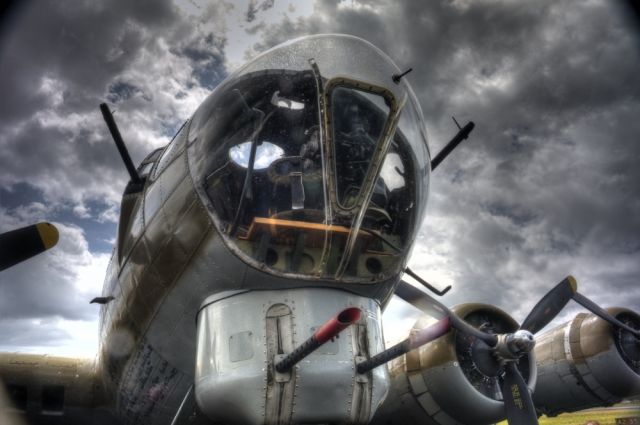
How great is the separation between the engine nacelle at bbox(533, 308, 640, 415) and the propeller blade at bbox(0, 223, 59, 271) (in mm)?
8440

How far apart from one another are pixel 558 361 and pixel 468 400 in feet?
10.4

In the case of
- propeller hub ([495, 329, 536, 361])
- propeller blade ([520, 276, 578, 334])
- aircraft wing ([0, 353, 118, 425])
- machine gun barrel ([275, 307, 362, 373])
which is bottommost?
machine gun barrel ([275, 307, 362, 373])

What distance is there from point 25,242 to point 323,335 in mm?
3324

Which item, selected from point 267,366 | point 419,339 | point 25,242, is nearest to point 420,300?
point 419,339

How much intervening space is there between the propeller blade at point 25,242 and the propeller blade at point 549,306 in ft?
19.8

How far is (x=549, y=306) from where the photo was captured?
661 centimetres

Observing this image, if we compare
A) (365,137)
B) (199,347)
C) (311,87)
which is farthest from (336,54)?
(199,347)

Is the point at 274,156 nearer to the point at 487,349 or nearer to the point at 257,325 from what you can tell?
the point at 257,325

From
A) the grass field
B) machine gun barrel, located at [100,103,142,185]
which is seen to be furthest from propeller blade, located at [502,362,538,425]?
the grass field

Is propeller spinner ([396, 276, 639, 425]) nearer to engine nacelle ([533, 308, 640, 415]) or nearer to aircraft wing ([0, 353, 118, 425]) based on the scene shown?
engine nacelle ([533, 308, 640, 415])

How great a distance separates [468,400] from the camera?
21.0 ft

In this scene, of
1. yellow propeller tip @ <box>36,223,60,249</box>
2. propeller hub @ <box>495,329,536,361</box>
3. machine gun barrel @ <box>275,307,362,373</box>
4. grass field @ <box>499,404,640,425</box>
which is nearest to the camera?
machine gun barrel @ <box>275,307,362,373</box>

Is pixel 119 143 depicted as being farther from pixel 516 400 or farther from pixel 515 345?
pixel 516 400

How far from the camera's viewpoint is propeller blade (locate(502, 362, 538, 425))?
5582 millimetres
